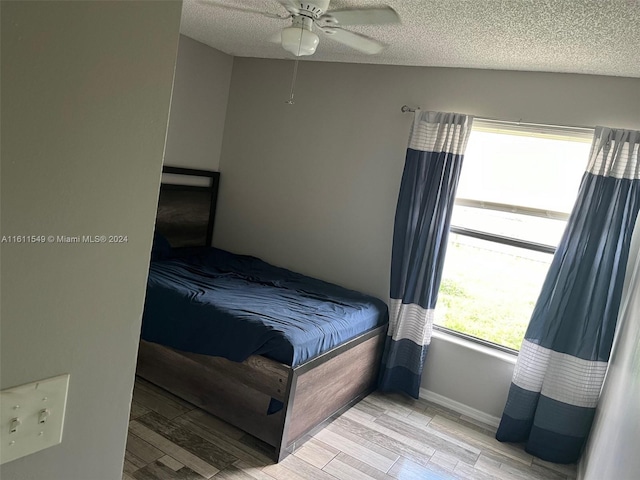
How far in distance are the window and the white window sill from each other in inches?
1.9

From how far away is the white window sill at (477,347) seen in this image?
330 cm

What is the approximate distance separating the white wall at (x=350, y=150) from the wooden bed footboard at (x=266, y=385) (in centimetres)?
77

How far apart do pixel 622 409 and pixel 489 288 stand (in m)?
1.43

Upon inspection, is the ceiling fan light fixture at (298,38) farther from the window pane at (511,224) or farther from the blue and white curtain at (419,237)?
the window pane at (511,224)

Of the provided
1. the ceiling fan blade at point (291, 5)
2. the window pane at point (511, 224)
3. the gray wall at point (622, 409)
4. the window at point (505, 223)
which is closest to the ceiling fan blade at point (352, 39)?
the ceiling fan blade at point (291, 5)

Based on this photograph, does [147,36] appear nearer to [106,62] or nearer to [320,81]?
[106,62]

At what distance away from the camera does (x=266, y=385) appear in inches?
103

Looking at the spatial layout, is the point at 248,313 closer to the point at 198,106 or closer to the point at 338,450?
the point at 338,450

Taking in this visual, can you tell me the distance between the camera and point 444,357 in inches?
137

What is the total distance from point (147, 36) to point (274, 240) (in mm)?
Answer: 3454

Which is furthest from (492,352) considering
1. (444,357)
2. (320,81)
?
(320,81)

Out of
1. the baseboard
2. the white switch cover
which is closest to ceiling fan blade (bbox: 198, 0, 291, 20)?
the white switch cover

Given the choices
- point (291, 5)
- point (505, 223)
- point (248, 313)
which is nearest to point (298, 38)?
point (291, 5)

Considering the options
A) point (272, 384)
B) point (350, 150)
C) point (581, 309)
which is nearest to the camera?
point (272, 384)
